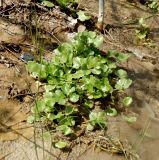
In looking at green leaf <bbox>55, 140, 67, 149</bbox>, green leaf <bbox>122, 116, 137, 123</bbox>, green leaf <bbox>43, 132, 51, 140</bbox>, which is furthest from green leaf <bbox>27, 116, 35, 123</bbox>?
green leaf <bbox>122, 116, 137, 123</bbox>

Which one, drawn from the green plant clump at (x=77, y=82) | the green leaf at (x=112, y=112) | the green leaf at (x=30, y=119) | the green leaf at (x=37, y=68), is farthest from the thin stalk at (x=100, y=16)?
the green leaf at (x=30, y=119)

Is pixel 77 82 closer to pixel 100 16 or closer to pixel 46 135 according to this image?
pixel 46 135

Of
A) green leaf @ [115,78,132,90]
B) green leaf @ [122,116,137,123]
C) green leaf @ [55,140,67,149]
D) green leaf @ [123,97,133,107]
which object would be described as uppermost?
green leaf @ [115,78,132,90]

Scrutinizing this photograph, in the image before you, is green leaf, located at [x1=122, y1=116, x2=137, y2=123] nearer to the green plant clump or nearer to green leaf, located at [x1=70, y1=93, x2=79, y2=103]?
the green plant clump

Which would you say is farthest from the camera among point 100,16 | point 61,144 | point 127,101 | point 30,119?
point 100,16

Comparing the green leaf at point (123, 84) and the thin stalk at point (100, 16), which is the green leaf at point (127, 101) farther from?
the thin stalk at point (100, 16)

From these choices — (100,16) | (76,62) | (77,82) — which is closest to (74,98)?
(77,82)

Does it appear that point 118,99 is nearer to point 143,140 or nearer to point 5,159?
point 143,140
